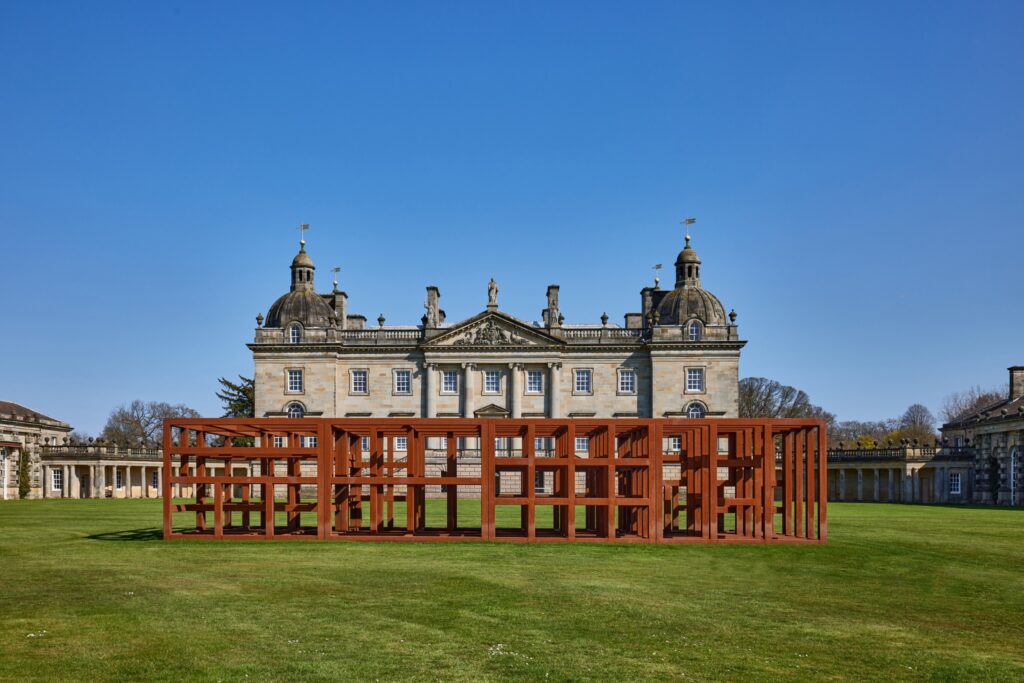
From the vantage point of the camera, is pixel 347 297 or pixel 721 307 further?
pixel 347 297

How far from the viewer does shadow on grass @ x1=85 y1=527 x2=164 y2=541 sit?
26.6 m

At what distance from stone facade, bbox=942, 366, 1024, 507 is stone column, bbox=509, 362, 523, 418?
93.5 ft

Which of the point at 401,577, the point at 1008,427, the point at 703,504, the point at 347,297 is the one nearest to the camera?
the point at 401,577

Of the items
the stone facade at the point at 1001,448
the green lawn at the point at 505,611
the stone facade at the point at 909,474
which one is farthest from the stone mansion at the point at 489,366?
the green lawn at the point at 505,611

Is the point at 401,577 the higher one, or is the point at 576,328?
the point at 576,328

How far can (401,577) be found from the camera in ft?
62.8

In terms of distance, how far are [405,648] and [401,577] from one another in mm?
6551

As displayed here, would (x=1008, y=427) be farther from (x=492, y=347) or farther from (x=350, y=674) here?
(x=350, y=674)

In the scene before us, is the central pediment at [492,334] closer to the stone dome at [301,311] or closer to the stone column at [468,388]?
the stone column at [468,388]

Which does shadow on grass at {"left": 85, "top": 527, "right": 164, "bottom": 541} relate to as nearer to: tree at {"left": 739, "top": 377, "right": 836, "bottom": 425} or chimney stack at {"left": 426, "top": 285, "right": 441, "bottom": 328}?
chimney stack at {"left": 426, "top": 285, "right": 441, "bottom": 328}

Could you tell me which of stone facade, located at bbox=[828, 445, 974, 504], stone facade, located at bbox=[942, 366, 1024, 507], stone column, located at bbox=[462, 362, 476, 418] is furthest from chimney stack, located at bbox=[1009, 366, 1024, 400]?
stone column, located at bbox=[462, 362, 476, 418]

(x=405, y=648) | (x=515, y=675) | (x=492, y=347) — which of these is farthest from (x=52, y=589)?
(x=492, y=347)

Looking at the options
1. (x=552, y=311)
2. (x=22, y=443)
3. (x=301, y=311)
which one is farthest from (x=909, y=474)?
A: (x=22, y=443)

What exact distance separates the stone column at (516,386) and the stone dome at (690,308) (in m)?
9.35
